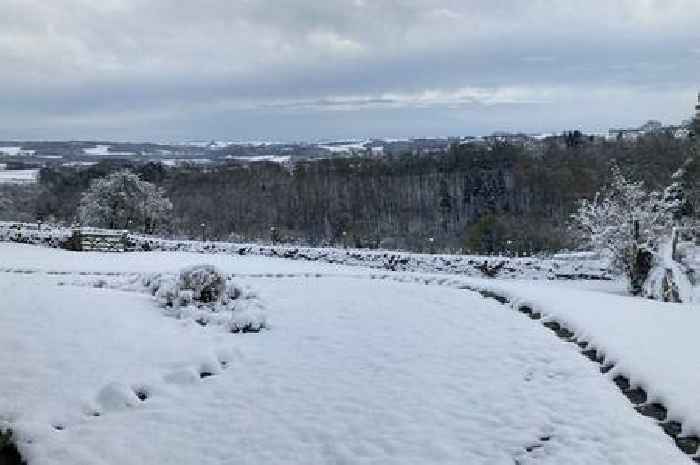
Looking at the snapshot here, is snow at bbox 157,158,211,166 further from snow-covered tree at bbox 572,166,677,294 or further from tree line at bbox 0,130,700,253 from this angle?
snow-covered tree at bbox 572,166,677,294

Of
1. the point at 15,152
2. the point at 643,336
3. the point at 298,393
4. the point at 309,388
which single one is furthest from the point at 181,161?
the point at 298,393

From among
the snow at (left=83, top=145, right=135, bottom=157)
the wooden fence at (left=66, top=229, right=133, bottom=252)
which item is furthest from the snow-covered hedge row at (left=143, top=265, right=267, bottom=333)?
the snow at (left=83, top=145, right=135, bottom=157)

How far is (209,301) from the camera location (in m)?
9.89

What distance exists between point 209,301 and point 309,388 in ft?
12.5

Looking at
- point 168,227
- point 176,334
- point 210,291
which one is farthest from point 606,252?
point 168,227

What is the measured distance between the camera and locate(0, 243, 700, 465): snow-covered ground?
5.05 m

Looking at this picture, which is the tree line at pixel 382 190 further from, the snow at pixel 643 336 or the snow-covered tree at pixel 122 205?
the snow at pixel 643 336

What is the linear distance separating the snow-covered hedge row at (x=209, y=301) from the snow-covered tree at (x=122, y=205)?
26786 mm

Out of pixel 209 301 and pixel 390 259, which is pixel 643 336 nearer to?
pixel 209 301

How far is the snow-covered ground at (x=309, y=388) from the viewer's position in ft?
16.6

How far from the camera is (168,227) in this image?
41.1 m

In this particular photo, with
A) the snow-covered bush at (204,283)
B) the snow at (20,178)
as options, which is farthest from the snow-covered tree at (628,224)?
the snow at (20,178)

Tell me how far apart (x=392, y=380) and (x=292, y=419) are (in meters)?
1.52

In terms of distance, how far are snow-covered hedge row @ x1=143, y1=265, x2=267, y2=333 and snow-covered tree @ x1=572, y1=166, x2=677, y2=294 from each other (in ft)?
44.0
